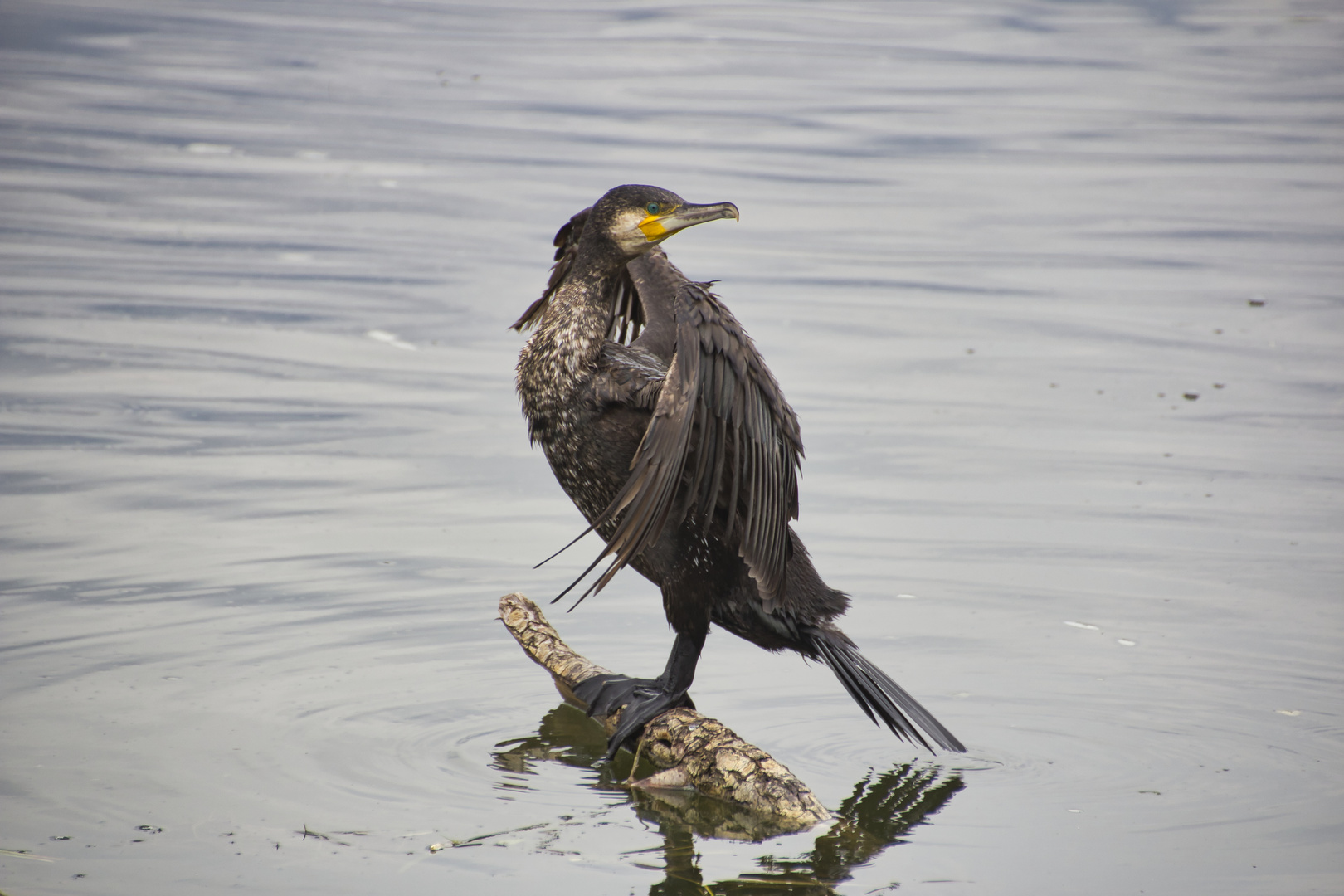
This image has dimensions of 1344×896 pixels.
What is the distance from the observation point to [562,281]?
4.19m

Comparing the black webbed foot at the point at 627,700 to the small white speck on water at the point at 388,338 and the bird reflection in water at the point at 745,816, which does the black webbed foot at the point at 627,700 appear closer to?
the bird reflection in water at the point at 745,816

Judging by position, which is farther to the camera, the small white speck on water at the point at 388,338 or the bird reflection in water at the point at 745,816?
the small white speck on water at the point at 388,338

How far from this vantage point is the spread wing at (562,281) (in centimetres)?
415

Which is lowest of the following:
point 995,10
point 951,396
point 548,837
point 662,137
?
point 548,837

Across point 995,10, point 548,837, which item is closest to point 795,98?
point 995,10

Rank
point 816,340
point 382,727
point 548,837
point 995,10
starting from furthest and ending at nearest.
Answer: point 995,10 → point 816,340 → point 382,727 → point 548,837

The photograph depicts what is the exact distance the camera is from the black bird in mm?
3521

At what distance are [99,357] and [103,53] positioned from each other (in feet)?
27.6

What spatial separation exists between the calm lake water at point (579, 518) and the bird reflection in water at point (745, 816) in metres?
0.01

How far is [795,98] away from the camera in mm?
13594

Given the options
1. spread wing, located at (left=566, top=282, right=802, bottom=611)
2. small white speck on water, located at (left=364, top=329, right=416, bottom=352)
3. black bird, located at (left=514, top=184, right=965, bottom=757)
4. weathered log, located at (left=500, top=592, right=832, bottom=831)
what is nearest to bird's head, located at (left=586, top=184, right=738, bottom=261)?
black bird, located at (left=514, top=184, right=965, bottom=757)

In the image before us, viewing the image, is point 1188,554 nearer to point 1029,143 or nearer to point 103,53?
point 1029,143

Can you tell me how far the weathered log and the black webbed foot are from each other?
0.08 ft

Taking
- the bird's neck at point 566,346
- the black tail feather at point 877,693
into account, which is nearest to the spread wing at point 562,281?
the bird's neck at point 566,346
